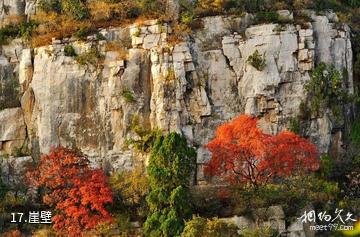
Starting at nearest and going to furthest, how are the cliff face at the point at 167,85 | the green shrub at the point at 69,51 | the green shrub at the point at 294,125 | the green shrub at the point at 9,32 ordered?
the green shrub at the point at 294,125
the cliff face at the point at 167,85
the green shrub at the point at 69,51
the green shrub at the point at 9,32

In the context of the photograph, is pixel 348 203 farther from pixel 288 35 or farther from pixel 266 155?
pixel 288 35

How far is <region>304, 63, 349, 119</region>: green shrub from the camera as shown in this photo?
33.3 meters

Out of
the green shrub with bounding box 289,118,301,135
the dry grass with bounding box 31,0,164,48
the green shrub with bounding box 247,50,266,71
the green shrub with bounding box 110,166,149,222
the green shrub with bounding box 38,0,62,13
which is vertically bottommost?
the green shrub with bounding box 110,166,149,222

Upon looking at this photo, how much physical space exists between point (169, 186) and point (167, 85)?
655 cm

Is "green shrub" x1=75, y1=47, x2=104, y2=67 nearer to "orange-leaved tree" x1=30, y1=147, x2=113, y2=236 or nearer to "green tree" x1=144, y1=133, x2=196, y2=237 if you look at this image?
"orange-leaved tree" x1=30, y1=147, x2=113, y2=236

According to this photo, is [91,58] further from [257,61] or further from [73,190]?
[73,190]

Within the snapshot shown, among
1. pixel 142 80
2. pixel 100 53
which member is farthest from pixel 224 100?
pixel 100 53

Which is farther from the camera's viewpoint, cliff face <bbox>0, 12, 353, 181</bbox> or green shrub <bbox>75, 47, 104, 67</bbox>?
green shrub <bbox>75, 47, 104, 67</bbox>

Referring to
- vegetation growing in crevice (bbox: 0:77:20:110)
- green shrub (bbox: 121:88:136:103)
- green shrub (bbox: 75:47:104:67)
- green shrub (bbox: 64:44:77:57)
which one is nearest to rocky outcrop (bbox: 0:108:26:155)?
vegetation growing in crevice (bbox: 0:77:20:110)

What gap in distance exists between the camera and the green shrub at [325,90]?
109 ft

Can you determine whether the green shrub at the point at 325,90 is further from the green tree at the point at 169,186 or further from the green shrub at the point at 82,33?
the green shrub at the point at 82,33

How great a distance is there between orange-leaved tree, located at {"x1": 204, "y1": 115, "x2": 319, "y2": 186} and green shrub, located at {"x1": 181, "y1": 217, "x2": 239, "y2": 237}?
4050 mm

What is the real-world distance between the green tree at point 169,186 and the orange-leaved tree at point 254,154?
4.59 ft

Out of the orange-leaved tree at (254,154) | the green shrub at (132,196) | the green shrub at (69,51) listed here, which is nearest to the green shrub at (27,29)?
the green shrub at (69,51)
